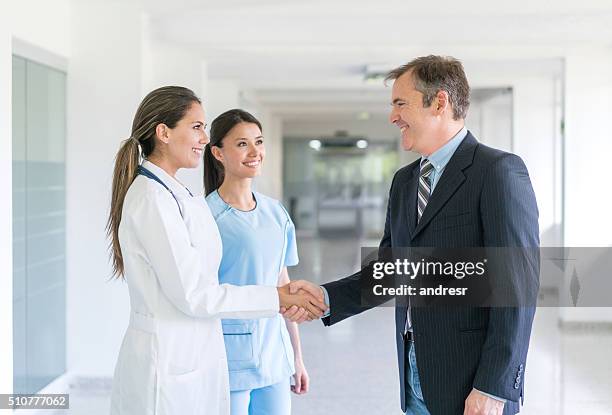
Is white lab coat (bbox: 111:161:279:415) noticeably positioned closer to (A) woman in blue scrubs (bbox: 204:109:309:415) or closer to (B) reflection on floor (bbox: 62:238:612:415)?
(A) woman in blue scrubs (bbox: 204:109:309:415)

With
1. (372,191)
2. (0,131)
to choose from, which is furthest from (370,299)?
(372,191)

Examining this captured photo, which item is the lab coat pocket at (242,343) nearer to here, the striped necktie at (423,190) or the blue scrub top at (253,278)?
the blue scrub top at (253,278)

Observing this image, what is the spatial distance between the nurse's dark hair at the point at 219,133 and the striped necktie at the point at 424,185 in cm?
95

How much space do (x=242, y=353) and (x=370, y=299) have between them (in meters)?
0.51

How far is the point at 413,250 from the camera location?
256 centimetres

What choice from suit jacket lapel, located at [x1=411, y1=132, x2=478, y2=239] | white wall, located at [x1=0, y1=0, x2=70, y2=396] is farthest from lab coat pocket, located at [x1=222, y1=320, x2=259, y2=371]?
white wall, located at [x1=0, y1=0, x2=70, y2=396]

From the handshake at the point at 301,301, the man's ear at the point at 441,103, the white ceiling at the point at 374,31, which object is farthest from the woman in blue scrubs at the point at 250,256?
the white ceiling at the point at 374,31

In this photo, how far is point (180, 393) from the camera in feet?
8.25

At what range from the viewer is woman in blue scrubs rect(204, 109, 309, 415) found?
10.1ft

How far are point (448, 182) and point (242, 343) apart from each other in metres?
1.08

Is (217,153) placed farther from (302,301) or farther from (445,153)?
(445,153)

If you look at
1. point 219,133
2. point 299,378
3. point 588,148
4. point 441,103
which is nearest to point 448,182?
point 441,103

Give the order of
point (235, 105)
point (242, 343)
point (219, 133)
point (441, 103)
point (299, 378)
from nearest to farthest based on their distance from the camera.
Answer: point (441, 103)
point (242, 343)
point (219, 133)
point (299, 378)
point (235, 105)

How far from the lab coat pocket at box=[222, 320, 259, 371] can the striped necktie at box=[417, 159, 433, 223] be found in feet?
2.89
